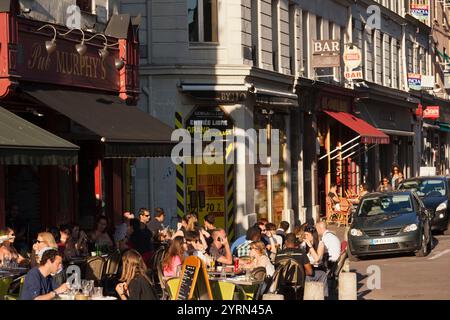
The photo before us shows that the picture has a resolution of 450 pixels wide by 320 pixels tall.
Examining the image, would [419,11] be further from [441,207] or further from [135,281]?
[135,281]

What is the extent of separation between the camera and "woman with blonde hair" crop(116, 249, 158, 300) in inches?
519

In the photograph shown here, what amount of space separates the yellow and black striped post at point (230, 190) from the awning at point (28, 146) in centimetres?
1276

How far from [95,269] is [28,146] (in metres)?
2.22

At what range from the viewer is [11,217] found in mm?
20797

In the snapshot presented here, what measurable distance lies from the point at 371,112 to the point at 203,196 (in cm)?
1869

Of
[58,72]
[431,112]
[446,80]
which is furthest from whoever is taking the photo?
[446,80]

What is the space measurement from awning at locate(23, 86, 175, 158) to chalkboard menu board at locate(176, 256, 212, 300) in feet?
20.6

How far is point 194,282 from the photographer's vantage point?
13.7 m

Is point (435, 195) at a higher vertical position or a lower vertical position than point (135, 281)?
higher

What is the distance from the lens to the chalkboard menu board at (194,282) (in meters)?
13.7

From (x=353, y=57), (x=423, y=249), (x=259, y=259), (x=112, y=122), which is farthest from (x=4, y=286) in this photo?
(x=353, y=57)

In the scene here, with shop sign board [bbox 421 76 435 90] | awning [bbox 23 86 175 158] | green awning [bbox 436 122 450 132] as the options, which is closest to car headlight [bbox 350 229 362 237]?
awning [bbox 23 86 175 158]

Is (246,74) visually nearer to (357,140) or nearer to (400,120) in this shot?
(357,140)
